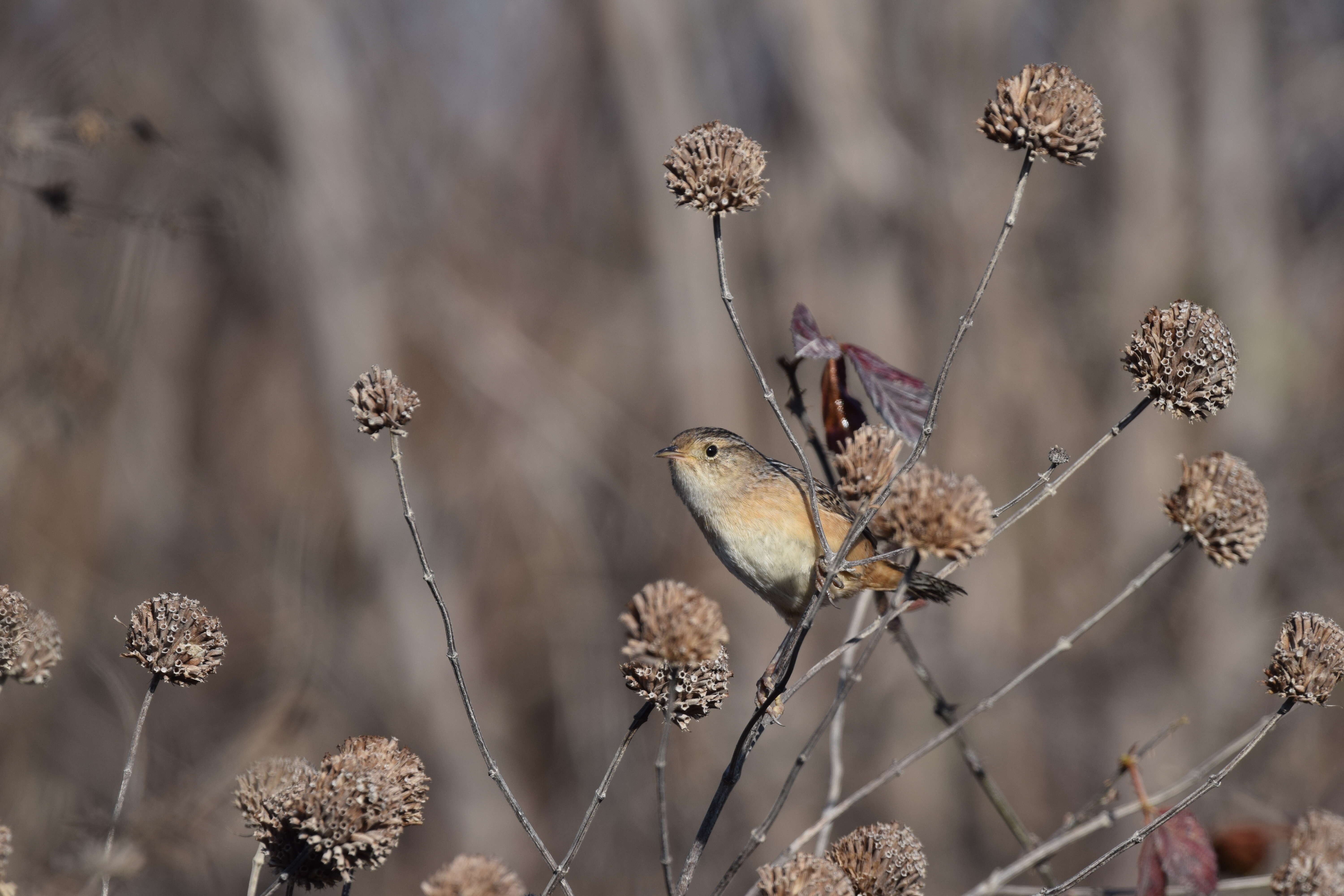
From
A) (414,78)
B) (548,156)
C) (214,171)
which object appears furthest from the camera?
(548,156)

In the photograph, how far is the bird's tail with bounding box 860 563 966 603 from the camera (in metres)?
2.59

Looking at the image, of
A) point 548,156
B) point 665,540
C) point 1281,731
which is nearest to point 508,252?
point 548,156

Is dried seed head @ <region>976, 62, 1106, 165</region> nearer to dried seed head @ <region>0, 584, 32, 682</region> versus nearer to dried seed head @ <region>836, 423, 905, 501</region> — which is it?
dried seed head @ <region>836, 423, 905, 501</region>

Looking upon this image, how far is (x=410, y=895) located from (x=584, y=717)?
7.41ft

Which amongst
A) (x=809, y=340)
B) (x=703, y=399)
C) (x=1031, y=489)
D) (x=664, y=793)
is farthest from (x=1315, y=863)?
(x=703, y=399)

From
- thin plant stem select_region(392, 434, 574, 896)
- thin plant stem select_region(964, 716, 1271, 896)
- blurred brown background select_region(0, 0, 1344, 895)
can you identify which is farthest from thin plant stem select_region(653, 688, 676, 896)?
blurred brown background select_region(0, 0, 1344, 895)

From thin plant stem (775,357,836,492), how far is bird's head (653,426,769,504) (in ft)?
1.95

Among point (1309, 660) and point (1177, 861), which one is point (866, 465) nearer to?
point (1309, 660)

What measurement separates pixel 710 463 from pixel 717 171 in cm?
144

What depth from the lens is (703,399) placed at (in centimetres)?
934

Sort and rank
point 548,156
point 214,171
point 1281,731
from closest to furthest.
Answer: point 214,171, point 1281,731, point 548,156

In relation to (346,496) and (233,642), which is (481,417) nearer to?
(346,496)

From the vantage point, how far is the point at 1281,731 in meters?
8.54

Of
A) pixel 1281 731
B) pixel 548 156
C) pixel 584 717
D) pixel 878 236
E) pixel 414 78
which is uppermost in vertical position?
pixel 548 156
